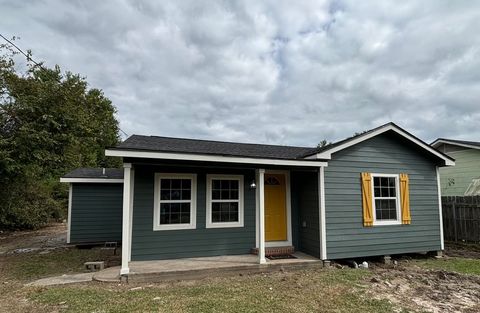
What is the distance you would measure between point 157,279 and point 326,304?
3.18 m

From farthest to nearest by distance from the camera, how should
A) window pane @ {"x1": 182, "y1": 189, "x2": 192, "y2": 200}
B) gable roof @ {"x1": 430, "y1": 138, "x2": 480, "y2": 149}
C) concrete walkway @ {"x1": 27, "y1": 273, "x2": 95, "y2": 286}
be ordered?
gable roof @ {"x1": 430, "y1": 138, "x2": 480, "y2": 149} < window pane @ {"x1": 182, "y1": 189, "x2": 192, "y2": 200} < concrete walkway @ {"x1": 27, "y1": 273, "x2": 95, "y2": 286}

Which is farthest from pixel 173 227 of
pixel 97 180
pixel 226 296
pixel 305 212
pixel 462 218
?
pixel 462 218

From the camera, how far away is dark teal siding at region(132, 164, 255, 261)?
6.84 meters

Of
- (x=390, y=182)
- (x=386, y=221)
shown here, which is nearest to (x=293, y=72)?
(x=390, y=182)

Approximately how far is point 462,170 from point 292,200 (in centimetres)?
851

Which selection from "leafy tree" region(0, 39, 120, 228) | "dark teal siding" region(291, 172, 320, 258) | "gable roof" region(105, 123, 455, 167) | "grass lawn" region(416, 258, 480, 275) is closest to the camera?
"gable roof" region(105, 123, 455, 167)

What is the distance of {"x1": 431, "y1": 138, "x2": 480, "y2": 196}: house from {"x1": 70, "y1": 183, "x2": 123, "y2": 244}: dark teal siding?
1351cm

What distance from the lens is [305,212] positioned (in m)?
7.91

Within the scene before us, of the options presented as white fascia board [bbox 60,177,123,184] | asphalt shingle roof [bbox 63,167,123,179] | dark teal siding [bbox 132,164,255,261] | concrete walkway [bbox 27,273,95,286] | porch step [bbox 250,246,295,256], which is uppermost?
asphalt shingle roof [bbox 63,167,123,179]

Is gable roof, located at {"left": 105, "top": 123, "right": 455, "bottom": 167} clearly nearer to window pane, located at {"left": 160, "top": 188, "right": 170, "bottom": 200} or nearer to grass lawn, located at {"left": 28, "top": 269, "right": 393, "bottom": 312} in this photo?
window pane, located at {"left": 160, "top": 188, "right": 170, "bottom": 200}

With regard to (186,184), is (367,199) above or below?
below

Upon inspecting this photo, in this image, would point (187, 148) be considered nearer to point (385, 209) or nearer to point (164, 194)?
point (164, 194)

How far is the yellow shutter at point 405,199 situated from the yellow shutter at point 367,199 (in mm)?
1037

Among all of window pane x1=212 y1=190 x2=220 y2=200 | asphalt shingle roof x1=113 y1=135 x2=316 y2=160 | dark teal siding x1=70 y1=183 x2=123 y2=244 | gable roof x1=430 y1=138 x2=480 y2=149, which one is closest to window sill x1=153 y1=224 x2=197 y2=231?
window pane x1=212 y1=190 x2=220 y2=200
